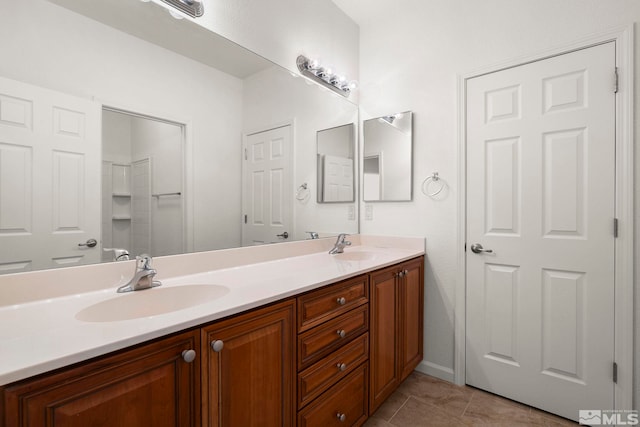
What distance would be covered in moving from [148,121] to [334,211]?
4.51ft

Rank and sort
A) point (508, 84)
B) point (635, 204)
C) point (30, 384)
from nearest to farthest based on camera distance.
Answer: point (30, 384)
point (635, 204)
point (508, 84)

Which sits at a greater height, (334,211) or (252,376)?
(334,211)

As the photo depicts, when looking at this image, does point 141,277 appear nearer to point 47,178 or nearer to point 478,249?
point 47,178

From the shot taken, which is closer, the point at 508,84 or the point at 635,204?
the point at 635,204

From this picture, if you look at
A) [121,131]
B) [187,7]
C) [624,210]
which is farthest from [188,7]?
[624,210]

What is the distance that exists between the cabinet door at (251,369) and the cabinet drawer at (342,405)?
0.12 metres

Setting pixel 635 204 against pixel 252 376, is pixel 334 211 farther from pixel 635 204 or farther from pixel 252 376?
pixel 635 204

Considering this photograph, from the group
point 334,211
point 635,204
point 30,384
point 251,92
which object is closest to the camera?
point 30,384

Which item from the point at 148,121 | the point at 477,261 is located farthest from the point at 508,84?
the point at 148,121

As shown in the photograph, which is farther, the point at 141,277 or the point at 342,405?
the point at 342,405

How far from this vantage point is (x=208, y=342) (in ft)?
2.84

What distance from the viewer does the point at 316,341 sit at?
1.24 metres

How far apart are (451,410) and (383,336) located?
2.07 feet

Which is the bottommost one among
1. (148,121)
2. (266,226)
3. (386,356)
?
(386,356)
